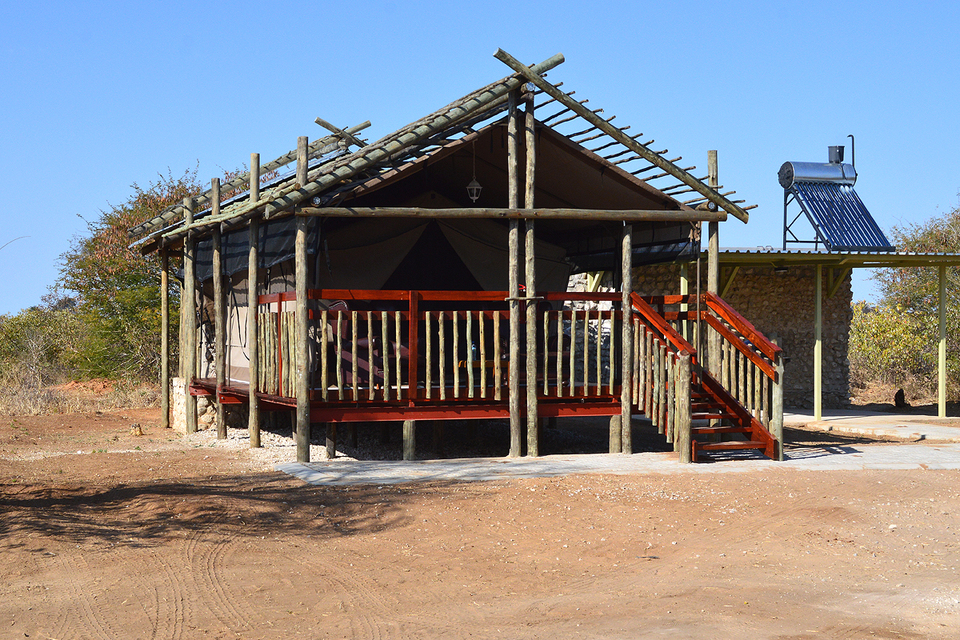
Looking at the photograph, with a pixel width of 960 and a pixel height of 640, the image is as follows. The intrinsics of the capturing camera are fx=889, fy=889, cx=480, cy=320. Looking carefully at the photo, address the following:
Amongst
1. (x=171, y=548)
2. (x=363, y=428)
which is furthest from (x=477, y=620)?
(x=363, y=428)

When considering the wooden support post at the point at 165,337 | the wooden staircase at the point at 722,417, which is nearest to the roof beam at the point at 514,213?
the wooden staircase at the point at 722,417

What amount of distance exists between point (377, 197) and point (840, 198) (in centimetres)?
1181

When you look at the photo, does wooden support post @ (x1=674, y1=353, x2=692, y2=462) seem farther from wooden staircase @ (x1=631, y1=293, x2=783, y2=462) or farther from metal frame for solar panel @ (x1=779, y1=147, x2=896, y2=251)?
Answer: metal frame for solar panel @ (x1=779, y1=147, x2=896, y2=251)

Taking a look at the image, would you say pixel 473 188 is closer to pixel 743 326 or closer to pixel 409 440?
pixel 409 440

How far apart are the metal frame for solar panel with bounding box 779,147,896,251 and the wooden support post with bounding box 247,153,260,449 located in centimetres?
1073

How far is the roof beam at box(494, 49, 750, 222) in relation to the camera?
365 inches

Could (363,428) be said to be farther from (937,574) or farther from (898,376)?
(898,376)

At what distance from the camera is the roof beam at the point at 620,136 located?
928cm

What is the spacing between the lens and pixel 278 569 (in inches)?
212

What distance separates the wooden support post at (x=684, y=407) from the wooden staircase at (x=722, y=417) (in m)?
0.15

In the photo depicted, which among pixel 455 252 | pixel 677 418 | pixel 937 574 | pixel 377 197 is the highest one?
pixel 377 197

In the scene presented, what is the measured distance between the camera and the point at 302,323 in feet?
28.9

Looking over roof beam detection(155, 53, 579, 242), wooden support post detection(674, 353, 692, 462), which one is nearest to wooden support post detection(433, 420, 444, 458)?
wooden support post detection(674, 353, 692, 462)

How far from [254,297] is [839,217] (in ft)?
42.2
